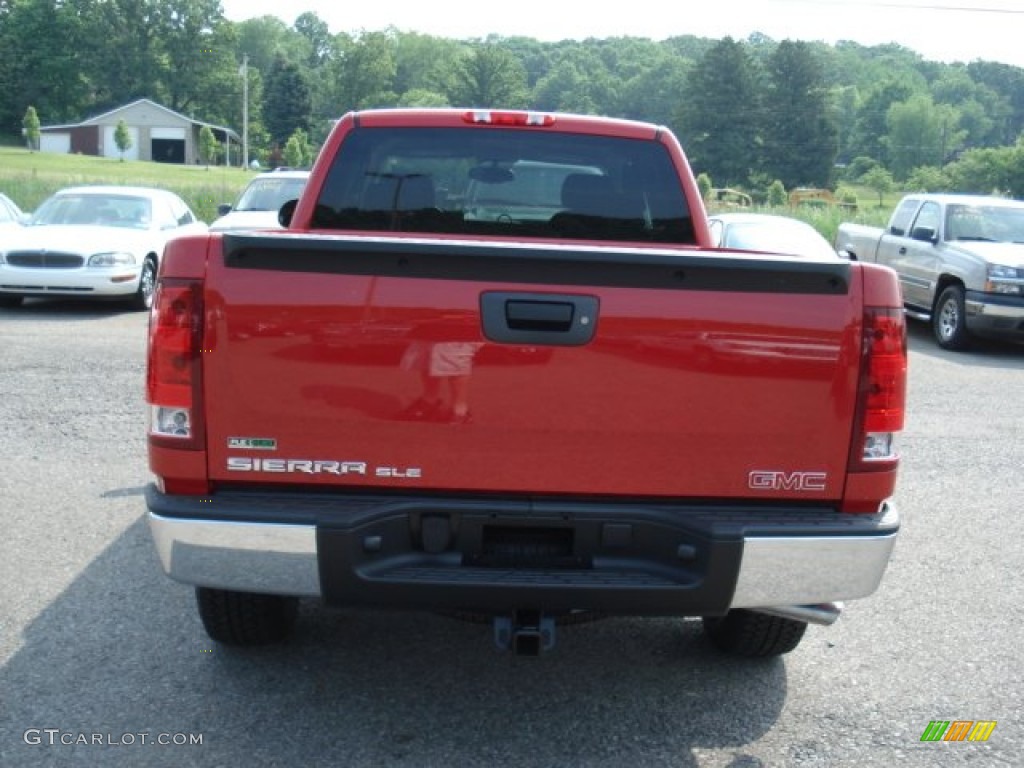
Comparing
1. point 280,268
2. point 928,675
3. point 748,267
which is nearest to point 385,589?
point 280,268

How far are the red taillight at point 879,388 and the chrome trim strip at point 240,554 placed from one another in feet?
5.25

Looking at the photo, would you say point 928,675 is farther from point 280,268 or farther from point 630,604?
point 280,268

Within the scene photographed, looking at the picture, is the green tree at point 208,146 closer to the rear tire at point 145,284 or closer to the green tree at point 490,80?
the green tree at point 490,80

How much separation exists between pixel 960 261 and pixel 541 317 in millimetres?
11943

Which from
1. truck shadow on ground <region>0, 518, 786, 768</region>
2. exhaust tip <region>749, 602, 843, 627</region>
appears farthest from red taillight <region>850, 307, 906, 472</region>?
truck shadow on ground <region>0, 518, 786, 768</region>

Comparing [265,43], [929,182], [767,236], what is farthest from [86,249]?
[265,43]

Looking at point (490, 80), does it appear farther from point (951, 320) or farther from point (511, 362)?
point (511, 362)

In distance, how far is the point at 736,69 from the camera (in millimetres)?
93125

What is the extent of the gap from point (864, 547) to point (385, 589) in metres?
→ 1.39

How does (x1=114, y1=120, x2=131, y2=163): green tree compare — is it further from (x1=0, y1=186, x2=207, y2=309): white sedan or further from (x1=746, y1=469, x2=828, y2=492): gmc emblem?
(x1=746, y1=469, x2=828, y2=492): gmc emblem

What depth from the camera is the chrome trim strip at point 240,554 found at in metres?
3.13

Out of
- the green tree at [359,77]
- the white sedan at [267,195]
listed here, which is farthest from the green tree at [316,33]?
the white sedan at [267,195]

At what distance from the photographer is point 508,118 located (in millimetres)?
4953

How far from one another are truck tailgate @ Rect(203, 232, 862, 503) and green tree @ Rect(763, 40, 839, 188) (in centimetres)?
9618
